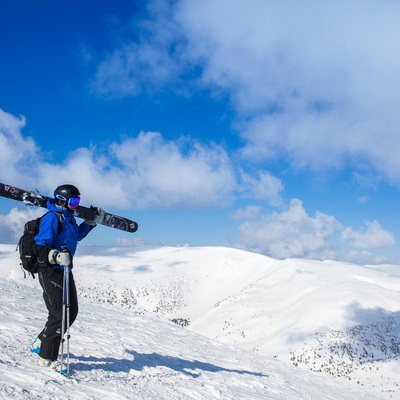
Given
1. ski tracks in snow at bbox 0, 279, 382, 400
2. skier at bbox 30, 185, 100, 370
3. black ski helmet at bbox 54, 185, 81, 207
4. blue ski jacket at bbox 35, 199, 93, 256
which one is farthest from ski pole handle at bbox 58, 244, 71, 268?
ski tracks in snow at bbox 0, 279, 382, 400

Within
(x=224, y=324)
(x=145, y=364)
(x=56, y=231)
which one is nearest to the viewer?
(x=56, y=231)

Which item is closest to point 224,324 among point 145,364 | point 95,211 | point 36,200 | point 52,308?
point 145,364

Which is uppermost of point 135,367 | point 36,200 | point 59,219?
point 36,200

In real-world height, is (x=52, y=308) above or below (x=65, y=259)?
below

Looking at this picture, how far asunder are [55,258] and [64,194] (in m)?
1.28

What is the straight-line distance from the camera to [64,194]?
286 inches

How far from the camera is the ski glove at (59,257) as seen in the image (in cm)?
661

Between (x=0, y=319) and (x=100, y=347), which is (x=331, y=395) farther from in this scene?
(x=0, y=319)

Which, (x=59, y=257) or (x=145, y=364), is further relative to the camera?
(x=145, y=364)

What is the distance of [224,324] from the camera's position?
88562mm

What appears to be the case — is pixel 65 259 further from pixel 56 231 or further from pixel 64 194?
pixel 64 194

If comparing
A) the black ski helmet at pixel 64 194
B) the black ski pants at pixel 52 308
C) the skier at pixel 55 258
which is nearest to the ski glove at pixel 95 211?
the skier at pixel 55 258

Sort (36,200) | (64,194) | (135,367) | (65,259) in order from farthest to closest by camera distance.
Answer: (135,367)
(36,200)
(64,194)
(65,259)

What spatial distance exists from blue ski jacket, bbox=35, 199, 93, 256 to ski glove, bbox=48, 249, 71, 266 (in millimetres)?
168
